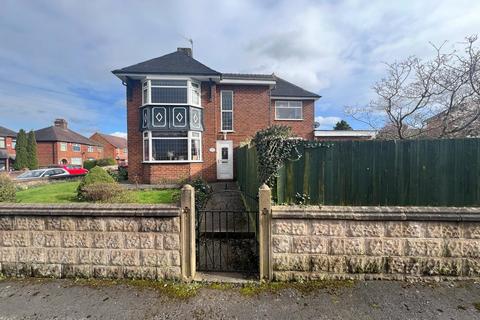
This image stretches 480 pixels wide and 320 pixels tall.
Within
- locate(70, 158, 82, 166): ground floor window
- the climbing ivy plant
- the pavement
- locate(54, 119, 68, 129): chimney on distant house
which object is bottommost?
the pavement

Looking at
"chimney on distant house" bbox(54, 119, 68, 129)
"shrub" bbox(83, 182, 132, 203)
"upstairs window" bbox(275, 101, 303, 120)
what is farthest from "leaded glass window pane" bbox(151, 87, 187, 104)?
"chimney on distant house" bbox(54, 119, 68, 129)

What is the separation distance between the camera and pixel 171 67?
43.4 feet

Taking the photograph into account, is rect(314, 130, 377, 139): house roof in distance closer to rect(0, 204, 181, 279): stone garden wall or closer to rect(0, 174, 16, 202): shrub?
rect(0, 204, 181, 279): stone garden wall

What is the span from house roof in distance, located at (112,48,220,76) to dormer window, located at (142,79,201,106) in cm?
50

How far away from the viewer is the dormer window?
41.8 ft

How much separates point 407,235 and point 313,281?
1.44 metres

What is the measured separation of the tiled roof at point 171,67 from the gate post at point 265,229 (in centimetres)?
1101

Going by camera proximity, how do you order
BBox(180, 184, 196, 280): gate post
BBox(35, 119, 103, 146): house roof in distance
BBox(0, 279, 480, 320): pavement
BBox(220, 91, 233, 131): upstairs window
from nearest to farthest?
BBox(0, 279, 480, 320): pavement, BBox(180, 184, 196, 280): gate post, BBox(220, 91, 233, 131): upstairs window, BBox(35, 119, 103, 146): house roof in distance

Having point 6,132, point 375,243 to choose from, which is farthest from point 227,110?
point 6,132

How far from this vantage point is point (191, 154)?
43.6 feet

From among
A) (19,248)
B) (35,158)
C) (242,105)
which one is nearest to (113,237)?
(19,248)

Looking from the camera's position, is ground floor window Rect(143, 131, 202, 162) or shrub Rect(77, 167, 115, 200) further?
ground floor window Rect(143, 131, 202, 162)

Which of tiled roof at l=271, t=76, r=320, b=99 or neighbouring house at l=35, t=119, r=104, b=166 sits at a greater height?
tiled roof at l=271, t=76, r=320, b=99

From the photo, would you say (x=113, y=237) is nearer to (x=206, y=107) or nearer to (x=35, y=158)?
(x=206, y=107)
